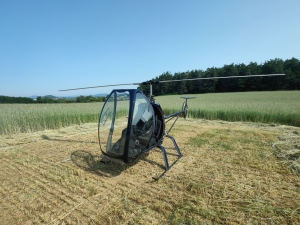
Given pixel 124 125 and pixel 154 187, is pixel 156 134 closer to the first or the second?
pixel 124 125

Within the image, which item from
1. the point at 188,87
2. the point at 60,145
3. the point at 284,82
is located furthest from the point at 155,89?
the point at 60,145

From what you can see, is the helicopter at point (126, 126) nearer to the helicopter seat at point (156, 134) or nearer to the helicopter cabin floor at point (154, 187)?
the helicopter seat at point (156, 134)

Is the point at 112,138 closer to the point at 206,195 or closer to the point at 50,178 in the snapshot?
the point at 50,178

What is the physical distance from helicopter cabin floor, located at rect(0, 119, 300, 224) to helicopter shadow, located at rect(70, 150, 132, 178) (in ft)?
0.05

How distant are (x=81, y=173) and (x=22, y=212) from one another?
1223 mm

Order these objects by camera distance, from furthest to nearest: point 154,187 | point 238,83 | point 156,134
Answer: point 238,83 → point 156,134 → point 154,187

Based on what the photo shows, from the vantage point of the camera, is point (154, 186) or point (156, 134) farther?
point (156, 134)

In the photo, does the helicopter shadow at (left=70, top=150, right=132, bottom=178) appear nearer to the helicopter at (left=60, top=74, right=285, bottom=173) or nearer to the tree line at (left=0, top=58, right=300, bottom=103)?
the helicopter at (left=60, top=74, right=285, bottom=173)

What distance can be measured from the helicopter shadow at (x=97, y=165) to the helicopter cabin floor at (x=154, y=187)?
2cm

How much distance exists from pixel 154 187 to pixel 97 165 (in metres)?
1.79

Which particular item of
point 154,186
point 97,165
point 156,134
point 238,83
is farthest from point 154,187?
point 238,83

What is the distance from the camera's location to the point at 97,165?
4.10 meters

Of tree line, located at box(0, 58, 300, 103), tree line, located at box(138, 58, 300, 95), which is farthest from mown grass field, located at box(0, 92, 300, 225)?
tree line, located at box(138, 58, 300, 95)

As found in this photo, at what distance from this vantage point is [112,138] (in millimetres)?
3434
